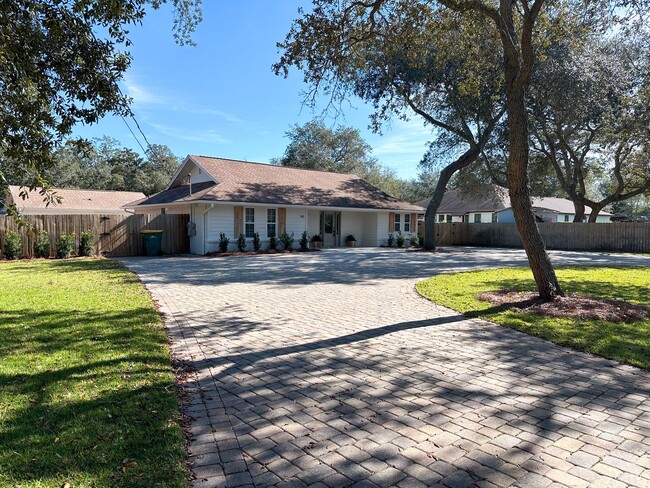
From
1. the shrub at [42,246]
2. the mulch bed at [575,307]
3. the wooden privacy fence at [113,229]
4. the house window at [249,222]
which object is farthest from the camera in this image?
the house window at [249,222]

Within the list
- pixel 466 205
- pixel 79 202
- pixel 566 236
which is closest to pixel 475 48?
pixel 566 236

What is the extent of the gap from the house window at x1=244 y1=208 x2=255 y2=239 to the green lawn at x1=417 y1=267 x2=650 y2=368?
11.6 meters

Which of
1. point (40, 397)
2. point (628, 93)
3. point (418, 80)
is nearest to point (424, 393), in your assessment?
point (40, 397)

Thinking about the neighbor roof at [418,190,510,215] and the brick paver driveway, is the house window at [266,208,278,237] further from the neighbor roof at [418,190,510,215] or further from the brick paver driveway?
the neighbor roof at [418,190,510,215]

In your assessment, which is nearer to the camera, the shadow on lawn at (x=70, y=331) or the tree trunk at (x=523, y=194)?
the shadow on lawn at (x=70, y=331)

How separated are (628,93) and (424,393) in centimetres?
2317

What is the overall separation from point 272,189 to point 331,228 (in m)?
4.65

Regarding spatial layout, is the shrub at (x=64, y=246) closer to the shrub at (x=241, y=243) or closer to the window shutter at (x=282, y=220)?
the shrub at (x=241, y=243)

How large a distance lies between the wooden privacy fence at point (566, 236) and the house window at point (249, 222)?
14.7m

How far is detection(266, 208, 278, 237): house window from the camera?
22.5 m

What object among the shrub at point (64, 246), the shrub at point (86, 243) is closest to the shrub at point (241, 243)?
the shrub at point (86, 243)

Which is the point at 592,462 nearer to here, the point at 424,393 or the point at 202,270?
the point at 424,393

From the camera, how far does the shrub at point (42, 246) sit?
56.5 ft

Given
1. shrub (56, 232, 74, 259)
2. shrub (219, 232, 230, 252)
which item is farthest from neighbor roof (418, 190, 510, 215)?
shrub (56, 232, 74, 259)
